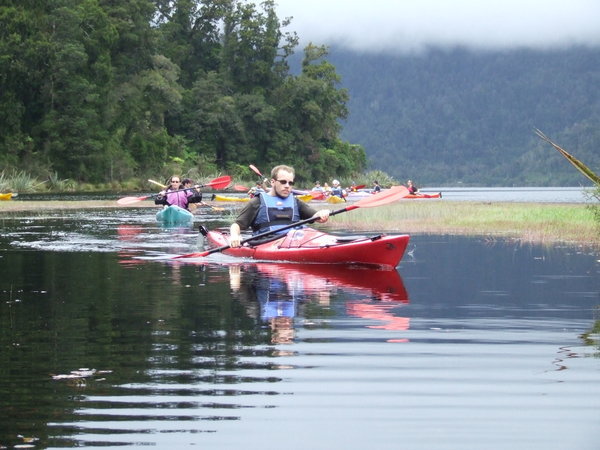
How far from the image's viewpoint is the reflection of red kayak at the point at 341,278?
12.7 meters

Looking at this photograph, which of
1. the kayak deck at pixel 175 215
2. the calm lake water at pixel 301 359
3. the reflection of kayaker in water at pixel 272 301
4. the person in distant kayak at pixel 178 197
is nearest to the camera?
the calm lake water at pixel 301 359

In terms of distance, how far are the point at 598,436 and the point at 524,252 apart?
13.8 metres

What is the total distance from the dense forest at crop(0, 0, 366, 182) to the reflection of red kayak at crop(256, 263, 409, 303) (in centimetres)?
4941

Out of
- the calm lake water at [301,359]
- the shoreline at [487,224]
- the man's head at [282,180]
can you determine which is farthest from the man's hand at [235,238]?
the shoreline at [487,224]

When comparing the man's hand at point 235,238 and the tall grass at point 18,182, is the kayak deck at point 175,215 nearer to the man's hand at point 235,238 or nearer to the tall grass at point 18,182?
A: the man's hand at point 235,238

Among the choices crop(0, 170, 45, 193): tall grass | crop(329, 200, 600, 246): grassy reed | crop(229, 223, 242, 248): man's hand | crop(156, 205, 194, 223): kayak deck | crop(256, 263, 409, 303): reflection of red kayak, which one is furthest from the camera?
crop(0, 170, 45, 193): tall grass

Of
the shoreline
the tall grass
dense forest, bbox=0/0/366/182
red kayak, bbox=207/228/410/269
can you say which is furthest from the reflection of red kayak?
dense forest, bbox=0/0/366/182

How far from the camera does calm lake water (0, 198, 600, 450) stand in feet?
17.9

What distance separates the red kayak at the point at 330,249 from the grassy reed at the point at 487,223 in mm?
6463

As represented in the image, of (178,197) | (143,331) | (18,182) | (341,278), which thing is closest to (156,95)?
(18,182)

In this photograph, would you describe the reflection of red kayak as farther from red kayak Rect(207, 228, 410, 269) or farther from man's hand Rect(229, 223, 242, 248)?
man's hand Rect(229, 223, 242, 248)

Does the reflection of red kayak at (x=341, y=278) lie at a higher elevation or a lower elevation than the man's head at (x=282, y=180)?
lower

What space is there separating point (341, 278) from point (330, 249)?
5.10 feet

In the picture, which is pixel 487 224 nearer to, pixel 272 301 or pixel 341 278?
pixel 341 278
